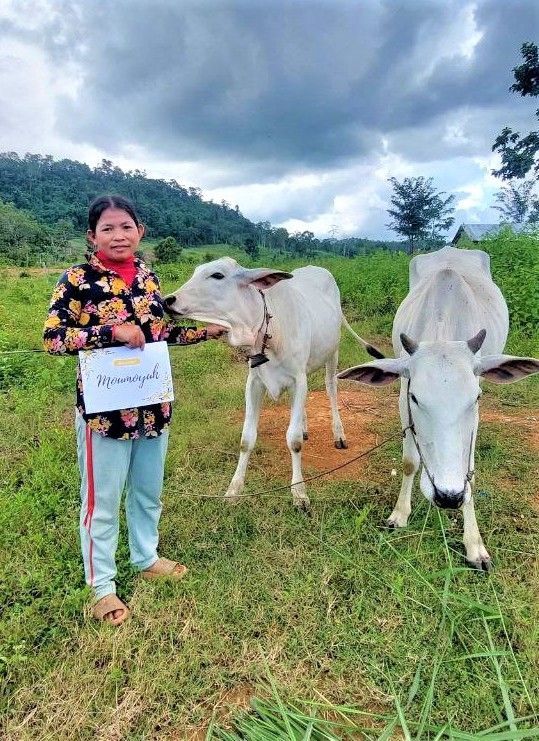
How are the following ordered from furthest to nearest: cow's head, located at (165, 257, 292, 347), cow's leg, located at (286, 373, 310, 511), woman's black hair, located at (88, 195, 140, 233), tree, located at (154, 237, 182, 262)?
tree, located at (154, 237, 182, 262) < cow's leg, located at (286, 373, 310, 511) < cow's head, located at (165, 257, 292, 347) < woman's black hair, located at (88, 195, 140, 233)

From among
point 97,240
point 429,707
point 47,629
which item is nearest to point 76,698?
point 47,629

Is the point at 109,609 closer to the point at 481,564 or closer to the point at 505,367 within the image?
the point at 481,564

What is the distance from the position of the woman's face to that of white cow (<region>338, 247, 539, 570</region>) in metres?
1.23

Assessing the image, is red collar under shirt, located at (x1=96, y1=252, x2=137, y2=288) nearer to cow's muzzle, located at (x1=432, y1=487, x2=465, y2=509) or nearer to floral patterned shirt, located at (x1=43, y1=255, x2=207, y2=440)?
floral patterned shirt, located at (x1=43, y1=255, x2=207, y2=440)

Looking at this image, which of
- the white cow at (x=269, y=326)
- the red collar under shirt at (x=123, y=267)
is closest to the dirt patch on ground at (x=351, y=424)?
the white cow at (x=269, y=326)

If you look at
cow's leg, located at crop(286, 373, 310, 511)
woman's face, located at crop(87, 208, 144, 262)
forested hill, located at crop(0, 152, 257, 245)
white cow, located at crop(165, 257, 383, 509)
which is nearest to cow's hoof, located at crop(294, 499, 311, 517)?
white cow, located at crop(165, 257, 383, 509)

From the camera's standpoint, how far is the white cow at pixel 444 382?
2176 mm

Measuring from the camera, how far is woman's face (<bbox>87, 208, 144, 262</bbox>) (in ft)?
7.14

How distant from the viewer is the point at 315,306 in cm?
431

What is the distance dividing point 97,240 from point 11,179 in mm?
85707

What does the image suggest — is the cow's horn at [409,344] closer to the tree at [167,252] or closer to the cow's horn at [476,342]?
the cow's horn at [476,342]

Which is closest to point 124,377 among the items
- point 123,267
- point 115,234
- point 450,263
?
point 123,267

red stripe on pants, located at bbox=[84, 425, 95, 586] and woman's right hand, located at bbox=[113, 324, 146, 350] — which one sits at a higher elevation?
woman's right hand, located at bbox=[113, 324, 146, 350]

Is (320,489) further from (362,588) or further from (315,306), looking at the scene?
(315,306)
